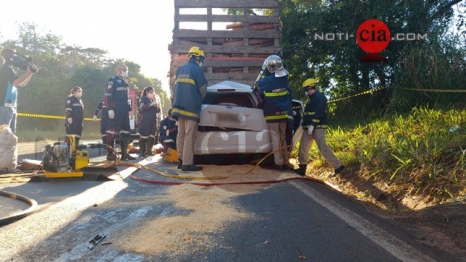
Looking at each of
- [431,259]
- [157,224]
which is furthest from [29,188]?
[431,259]

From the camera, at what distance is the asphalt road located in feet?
9.26

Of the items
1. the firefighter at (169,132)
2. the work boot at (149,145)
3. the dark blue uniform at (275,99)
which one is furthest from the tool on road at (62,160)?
the work boot at (149,145)

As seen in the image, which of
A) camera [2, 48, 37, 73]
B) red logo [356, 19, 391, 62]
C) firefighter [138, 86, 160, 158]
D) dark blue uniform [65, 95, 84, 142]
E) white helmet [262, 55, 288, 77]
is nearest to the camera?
white helmet [262, 55, 288, 77]

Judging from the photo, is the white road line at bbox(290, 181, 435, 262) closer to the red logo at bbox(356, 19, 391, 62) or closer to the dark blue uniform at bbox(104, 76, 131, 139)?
the dark blue uniform at bbox(104, 76, 131, 139)

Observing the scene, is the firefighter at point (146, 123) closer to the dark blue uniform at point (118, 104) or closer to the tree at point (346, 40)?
the dark blue uniform at point (118, 104)

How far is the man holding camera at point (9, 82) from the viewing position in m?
7.36

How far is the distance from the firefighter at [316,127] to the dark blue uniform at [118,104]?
4.08 meters

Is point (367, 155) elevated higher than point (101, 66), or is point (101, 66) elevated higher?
point (101, 66)

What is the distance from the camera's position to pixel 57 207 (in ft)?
13.8

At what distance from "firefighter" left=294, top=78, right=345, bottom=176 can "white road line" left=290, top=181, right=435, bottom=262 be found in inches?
92.6

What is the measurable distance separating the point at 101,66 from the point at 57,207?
49530 mm

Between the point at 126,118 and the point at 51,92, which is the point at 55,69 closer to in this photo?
the point at 51,92

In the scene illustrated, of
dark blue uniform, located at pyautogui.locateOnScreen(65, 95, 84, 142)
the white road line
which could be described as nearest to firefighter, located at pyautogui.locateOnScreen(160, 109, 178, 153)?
dark blue uniform, located at pyautogui.locateOnScreen(65, 95, 84, 142)

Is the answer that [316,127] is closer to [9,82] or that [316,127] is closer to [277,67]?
[277,67]
